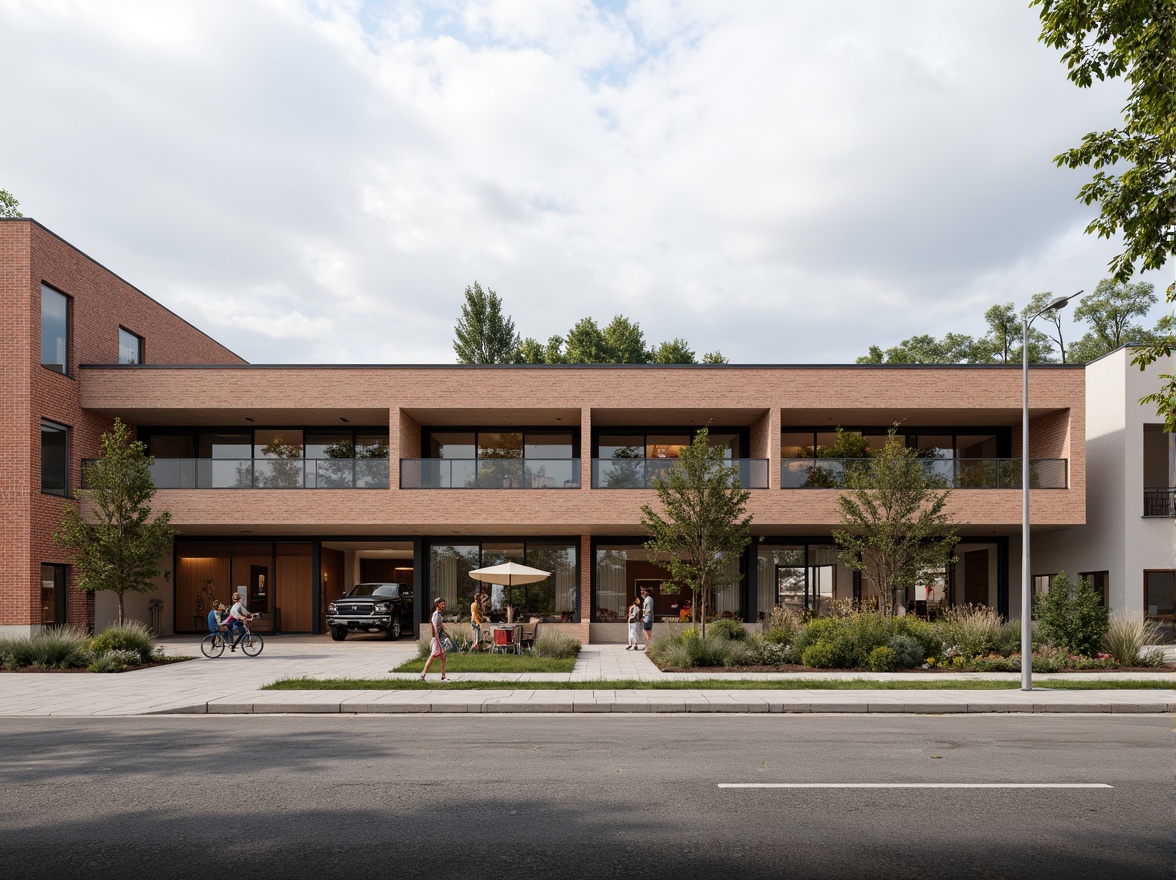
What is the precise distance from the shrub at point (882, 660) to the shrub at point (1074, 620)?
404cm

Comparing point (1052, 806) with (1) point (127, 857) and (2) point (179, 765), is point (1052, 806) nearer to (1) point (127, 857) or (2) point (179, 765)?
(1) point (127, 857)

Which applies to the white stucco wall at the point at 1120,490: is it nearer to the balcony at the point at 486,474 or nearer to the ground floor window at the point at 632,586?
the ground floor window at the point at 632,586

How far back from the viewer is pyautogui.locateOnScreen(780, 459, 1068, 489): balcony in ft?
91.5

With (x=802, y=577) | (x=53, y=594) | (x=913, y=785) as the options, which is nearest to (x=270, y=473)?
(x=53, y=594)

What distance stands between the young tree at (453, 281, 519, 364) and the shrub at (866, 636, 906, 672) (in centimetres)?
4179

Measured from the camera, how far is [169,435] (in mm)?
31641

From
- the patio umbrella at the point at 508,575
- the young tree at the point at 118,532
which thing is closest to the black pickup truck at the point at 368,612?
the patio umbrella at the point at 508,575

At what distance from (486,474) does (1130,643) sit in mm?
17539

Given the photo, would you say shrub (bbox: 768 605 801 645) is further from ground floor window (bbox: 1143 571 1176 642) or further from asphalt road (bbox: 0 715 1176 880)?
ground floor window (bbox: 1143 571 1176 642)

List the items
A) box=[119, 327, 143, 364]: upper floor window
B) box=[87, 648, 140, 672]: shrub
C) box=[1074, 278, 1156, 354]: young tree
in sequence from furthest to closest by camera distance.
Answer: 1. box=[1074, 278, 1156, 354]: young tree
2. box=[119, 327, 143, 364]: upper floor window
3. box=[87, 648, 140, 672]: shrub

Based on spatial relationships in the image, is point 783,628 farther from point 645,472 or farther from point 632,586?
point 632,586

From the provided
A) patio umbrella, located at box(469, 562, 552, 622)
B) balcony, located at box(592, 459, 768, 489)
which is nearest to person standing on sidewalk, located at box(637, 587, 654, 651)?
balcony, located at box(592, 459, 768, 489)

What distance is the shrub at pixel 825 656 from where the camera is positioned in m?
19.2

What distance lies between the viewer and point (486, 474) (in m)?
28.2
